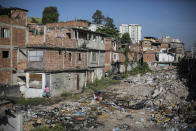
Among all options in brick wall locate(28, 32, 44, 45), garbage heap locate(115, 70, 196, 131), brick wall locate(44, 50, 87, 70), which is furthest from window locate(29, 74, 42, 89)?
garbage heap locate(115, 70, 196, 131)

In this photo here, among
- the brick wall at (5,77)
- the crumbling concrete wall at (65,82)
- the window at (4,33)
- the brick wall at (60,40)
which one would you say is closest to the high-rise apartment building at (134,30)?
the brick wall at (60,40)

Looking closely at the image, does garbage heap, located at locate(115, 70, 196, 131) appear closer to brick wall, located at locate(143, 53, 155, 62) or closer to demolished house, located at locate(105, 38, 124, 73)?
demolished house, located at locate(105, 38, 124, 73)

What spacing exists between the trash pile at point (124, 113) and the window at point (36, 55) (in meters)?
4.99

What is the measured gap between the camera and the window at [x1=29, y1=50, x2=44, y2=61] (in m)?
17.5

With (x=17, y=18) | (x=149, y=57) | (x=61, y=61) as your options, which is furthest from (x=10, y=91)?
(x=149, y=57)

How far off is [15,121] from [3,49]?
13.8 metres

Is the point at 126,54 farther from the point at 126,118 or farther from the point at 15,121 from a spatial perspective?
the point at 15,121

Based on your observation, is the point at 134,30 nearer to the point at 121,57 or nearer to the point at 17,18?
the point at 121,57

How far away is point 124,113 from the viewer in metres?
13.6

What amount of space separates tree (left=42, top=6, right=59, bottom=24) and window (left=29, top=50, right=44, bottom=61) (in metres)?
36.7

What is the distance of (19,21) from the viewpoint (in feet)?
70.2

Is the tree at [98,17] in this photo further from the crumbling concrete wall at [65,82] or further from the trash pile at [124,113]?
the trash pile at [124,113]

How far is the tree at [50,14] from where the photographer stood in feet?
172

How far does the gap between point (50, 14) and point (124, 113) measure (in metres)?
45.2
